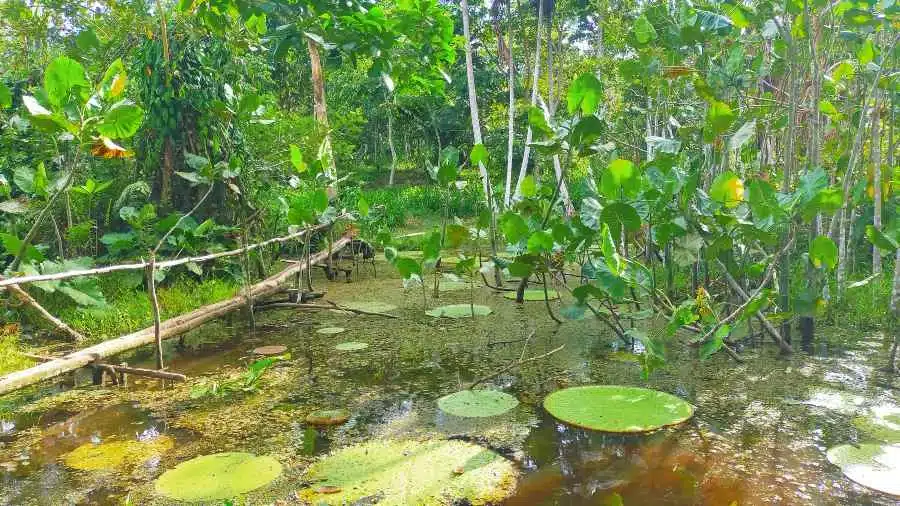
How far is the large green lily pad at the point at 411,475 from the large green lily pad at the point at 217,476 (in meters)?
0.16

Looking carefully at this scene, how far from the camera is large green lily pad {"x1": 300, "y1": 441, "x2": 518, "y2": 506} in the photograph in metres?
1.79

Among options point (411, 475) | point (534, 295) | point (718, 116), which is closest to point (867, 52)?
point (718, 116)

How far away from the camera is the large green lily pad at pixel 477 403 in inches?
94.4

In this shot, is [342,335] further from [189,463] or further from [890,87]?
[890,87]

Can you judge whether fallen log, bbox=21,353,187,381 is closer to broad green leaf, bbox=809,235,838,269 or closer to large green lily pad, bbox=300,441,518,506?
large green lily pad, bbox=300,441,518,506

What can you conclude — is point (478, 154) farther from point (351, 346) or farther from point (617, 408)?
point (617, 408)

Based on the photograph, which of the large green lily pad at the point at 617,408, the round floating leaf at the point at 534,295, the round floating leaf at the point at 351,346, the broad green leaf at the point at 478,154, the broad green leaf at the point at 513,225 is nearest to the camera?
the large green lily pad at the point at 617,408

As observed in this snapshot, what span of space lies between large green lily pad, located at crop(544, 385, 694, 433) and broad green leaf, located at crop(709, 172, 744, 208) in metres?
0.87

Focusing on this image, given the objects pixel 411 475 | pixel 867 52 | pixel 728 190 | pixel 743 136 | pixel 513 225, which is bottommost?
pixel 411 475

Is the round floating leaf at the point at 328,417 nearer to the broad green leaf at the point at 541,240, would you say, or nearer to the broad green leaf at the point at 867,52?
the broad green leaf at the point at 541,240

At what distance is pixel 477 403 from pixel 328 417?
0.60m

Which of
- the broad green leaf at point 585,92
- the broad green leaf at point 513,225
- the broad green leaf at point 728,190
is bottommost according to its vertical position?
the broad green leaf at point 513,225

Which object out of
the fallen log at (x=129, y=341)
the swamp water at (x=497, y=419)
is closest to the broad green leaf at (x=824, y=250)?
the swamp water at (x=497, y=419)

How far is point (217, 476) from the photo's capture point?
193cm
